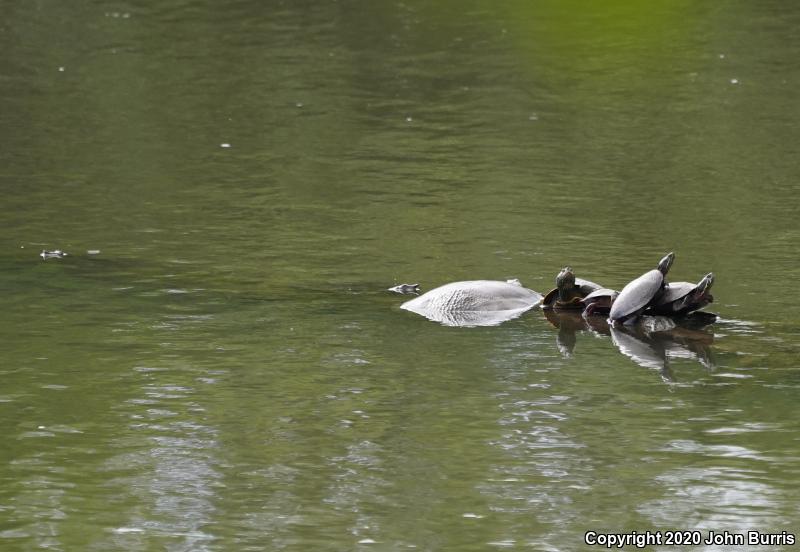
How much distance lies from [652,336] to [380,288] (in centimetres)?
176

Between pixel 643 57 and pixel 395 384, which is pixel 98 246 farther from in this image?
pixel 643 57

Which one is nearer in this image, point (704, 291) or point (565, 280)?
point (704, 291)

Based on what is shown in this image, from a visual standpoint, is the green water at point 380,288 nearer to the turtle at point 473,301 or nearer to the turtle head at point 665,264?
the turtle at point 473,301

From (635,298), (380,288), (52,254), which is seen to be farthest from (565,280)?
(52,254)

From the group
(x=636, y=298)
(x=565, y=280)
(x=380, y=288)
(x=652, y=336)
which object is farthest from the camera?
(x=380, y=288)

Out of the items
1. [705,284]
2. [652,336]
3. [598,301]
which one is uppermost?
[705,284]

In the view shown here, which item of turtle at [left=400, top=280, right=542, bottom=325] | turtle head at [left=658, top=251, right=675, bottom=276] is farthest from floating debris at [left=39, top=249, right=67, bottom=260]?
turtle head at [left=658, top=251, right=675, bottom=276]

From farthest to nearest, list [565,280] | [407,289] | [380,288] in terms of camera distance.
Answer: [380,288] → [407,289] → [565,280]

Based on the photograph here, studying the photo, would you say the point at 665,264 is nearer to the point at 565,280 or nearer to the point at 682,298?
the point at 682,298

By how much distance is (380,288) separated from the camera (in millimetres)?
9766

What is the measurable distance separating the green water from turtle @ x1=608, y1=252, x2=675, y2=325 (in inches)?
8.4

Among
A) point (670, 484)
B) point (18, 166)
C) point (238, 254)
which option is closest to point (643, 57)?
point (18, 166)

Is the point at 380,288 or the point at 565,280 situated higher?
the point at 565,280

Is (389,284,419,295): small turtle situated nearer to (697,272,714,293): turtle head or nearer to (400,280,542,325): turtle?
(400,280,542,325): turtle
